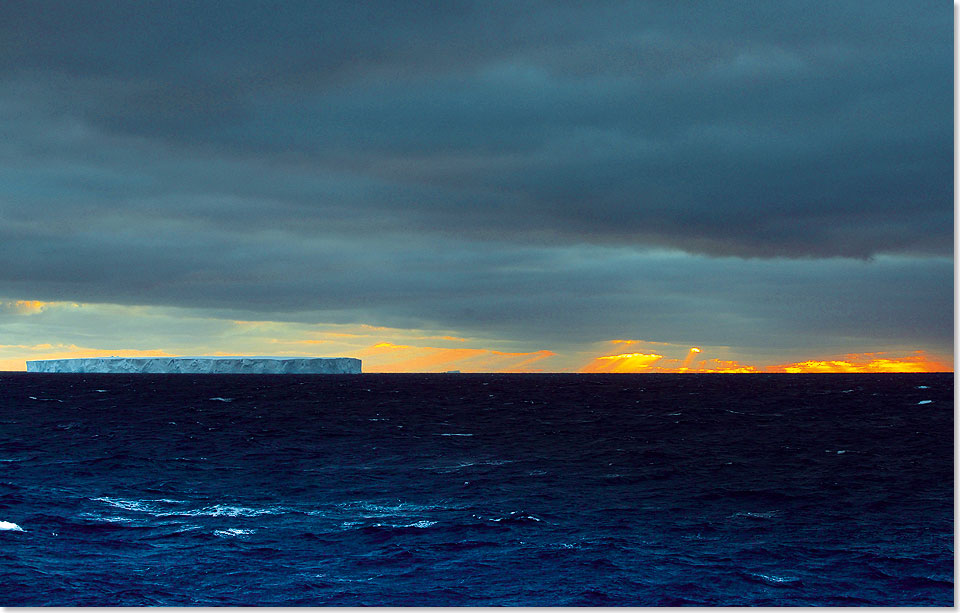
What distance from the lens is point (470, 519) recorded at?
133 ft

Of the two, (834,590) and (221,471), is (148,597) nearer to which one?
(834,590)

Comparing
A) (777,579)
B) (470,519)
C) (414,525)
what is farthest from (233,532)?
(777,579)

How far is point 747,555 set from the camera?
113 ft

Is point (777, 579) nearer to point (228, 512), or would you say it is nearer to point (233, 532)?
point (233, 532)

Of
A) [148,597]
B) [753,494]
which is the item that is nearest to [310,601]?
[148,597]

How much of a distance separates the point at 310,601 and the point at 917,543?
2689 cm

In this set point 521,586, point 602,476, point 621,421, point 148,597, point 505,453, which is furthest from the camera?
point 621,421

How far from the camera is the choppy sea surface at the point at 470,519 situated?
29.2m

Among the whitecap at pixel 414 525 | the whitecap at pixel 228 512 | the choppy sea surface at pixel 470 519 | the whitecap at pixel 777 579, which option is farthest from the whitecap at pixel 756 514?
the whitecap at pixel 228 512

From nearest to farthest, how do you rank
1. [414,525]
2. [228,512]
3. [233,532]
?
[233,532] → [414,525] → [228,512]

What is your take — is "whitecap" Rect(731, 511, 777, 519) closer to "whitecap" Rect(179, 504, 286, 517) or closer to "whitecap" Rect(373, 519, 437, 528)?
"whitecap" Rect(373, 519, 437, 528)

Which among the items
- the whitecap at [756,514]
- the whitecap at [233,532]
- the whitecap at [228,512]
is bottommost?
the whitecap at [228,512]

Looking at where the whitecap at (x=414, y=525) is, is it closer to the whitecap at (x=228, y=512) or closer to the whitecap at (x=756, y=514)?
the whitecap at (x=228, y=512)

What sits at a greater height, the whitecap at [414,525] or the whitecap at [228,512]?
the whitecap at [414,525]
